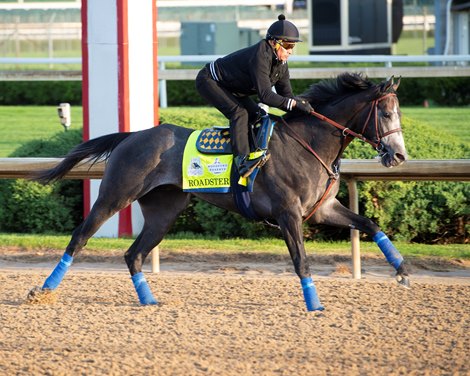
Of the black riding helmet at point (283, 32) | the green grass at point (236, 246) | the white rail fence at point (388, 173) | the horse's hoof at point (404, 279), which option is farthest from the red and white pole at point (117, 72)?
the horse's hoof at point (404, 279)

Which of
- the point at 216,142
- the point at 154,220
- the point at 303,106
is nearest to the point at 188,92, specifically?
the point at 154,220

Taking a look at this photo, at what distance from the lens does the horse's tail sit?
733 centimetres

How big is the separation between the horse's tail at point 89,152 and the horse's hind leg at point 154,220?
1.57 ft

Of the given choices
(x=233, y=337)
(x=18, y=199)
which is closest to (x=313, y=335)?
(x=233, y=337)

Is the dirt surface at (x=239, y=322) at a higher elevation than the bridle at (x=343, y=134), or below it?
below

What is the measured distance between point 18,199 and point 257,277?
3.12 meters

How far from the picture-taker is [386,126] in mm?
6543

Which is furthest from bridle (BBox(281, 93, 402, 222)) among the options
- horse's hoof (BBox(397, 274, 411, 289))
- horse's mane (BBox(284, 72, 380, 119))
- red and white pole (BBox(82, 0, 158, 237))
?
red and white pole (BBox(82, 0, 158, 237))

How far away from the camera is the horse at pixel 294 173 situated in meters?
6.59

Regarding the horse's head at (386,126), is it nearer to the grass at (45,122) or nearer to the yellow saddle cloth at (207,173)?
the yellow saddle cloth at (207,173)

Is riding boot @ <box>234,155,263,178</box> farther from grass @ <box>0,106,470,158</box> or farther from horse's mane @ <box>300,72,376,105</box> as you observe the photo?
grass @ <box>0,106,470,158</box>

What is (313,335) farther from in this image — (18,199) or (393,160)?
(18,199)

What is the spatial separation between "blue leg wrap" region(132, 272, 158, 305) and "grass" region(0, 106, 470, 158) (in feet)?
19.6

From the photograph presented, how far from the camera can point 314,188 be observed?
6.68 meters
